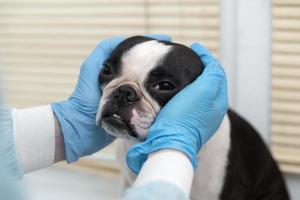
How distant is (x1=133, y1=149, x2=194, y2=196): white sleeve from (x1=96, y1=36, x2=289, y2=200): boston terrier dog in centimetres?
15

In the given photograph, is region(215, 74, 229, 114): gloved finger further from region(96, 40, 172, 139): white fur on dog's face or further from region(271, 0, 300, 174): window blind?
region(271, 0, 300, 174): window blind

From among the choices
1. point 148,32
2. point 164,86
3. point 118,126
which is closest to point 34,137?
point 118,126

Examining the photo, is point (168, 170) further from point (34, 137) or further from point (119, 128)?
point (34, 137)

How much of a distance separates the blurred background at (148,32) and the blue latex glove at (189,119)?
0.38 meters

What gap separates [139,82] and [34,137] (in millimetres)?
257

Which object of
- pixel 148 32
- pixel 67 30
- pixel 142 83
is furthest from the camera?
pixel 67 30

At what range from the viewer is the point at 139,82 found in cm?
99

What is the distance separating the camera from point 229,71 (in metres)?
1.39

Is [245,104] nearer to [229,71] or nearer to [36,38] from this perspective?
[229,71]

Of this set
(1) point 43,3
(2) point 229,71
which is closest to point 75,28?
(1) point 43,3

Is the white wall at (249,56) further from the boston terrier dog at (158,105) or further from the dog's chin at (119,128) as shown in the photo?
the dog's chin at (119,128)

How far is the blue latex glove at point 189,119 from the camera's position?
0.85 m

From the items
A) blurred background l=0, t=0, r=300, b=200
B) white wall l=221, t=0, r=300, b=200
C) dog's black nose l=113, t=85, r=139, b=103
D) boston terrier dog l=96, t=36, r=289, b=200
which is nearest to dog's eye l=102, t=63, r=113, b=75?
boston terrier dog l=96, t=36, r=289, b=200

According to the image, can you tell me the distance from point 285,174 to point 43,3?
951mm
